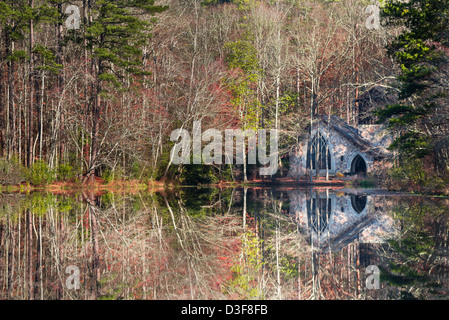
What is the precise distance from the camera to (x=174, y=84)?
35406 millimetres

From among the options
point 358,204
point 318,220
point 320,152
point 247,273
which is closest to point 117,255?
point 247,273

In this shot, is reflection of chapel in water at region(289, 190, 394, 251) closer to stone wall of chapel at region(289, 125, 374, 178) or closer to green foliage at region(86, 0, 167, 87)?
green foliage at region(86, 0, 167, 87)

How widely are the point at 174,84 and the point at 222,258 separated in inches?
1138

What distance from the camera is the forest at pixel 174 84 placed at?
20798 millimetres

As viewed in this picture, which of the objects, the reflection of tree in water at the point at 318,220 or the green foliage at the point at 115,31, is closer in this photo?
the reflection of tree in water at the point at 318,220

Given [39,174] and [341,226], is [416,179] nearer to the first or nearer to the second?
[341,226]

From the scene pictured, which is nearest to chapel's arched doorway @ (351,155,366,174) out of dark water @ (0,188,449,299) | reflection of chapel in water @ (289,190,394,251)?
reflection of chapel in water @ (289,190,394,251)

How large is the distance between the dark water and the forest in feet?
32.5

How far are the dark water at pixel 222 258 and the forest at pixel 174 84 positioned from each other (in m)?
9.90

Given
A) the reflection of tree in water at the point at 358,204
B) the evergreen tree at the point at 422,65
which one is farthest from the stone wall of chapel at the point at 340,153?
the reflection of tree in water at the point at 358,204

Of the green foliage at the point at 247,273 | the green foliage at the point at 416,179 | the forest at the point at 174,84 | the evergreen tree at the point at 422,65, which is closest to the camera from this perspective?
the green foliage at the point at 247,273

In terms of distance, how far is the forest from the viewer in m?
20.8

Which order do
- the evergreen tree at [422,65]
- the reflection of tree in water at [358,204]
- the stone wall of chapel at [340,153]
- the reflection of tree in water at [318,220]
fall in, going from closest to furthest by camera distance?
the reflection of tree in water at [318,220] → the reflection of tree in water at [358,204] → the evergreen tree at [422,65] → the stone wall of chapel at [340,153]

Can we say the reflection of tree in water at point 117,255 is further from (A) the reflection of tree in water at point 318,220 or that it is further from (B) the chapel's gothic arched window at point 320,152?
(B) the chapel's gothic arched window at point 320,152
